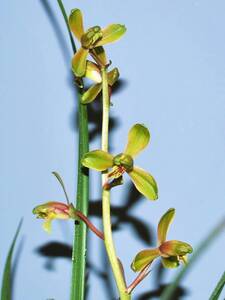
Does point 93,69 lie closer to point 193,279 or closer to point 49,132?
point 49,132

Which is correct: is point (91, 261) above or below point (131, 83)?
below

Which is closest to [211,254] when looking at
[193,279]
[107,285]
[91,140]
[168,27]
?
[193,279]

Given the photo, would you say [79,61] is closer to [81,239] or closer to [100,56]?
[100,56]

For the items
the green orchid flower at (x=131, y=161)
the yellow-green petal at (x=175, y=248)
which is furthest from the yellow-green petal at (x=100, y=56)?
the yellow-green petal at (x=175, y=248)

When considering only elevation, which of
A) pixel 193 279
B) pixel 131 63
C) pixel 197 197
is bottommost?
pixel 193 279

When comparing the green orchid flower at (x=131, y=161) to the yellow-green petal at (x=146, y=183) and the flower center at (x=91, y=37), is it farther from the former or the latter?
the flower center at (x=91, y=37)

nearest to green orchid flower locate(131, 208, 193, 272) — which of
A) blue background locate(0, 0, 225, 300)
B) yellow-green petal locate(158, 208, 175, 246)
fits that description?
yellow-green petal locate(158, 208, 175, 246)

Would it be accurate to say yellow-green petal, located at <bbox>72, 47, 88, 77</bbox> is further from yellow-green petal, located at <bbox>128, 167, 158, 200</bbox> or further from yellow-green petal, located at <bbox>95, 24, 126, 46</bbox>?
yellow-green petal, located at <bbox>128, 167, 158, 200</bbox>
